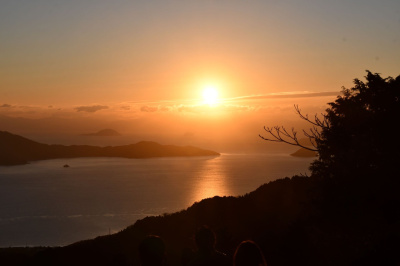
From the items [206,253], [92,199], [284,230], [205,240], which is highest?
[92,199]

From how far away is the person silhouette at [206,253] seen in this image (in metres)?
5.34

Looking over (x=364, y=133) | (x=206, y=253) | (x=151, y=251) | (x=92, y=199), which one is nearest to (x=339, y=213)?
(x=364, y=133)

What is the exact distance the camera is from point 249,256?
4.89 meters

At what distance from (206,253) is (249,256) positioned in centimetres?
73

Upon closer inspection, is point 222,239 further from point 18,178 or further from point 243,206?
point 18,178

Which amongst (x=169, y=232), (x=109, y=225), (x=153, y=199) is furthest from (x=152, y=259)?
(x=153, y=199)

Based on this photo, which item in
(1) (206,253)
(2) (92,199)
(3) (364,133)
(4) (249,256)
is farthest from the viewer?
(2) (92,199)

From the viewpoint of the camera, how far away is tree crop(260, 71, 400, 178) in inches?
698

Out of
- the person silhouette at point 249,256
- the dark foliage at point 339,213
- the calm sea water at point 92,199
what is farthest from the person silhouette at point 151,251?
the calm sea water at point 92,199

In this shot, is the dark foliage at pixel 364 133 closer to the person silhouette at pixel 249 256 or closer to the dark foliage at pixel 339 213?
the dark foliage at pixel 339 213

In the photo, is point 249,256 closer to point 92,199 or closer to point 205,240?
point 205,240

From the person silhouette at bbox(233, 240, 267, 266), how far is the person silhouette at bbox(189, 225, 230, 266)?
0.47 meters

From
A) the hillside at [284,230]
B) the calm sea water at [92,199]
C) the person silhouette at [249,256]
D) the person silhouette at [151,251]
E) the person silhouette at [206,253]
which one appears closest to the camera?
the person silhouette at [249,256]

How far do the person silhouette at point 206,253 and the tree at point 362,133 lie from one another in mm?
10679
